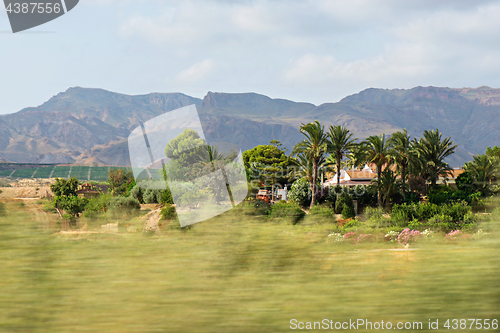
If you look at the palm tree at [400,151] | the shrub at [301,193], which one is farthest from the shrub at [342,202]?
the palm tree at [400,151]

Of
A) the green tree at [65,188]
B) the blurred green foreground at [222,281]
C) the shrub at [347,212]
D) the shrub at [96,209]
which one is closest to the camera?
the blurred green foreground at [222,281]

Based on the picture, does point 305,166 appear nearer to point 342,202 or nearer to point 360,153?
point 360,153

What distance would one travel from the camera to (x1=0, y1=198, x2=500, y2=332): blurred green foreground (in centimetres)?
279

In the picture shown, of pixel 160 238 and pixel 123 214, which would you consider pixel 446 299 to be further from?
pixel 123 214

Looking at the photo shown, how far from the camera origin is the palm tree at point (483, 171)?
1484 inches

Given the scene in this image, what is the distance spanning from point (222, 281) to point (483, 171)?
42338mm

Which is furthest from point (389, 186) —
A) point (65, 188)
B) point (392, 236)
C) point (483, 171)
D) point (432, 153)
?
point (65, 188)

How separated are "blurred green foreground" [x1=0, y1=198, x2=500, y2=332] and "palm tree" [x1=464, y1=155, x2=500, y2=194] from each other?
127 feet

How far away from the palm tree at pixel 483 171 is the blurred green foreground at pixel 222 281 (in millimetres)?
38848

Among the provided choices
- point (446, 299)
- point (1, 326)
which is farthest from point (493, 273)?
point (1, 326)

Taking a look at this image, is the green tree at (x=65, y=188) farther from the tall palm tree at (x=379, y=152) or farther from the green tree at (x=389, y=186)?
the green tree at (x=389, y=186)

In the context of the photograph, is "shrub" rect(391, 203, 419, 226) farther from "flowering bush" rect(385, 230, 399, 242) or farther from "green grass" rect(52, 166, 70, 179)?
"green grass" rect(52, 166, 70, 179)

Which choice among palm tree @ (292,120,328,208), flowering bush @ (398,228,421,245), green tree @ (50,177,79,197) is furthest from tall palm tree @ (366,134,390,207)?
green tree @ (50,177,79,197)

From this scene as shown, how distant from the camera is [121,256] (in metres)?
3.50
